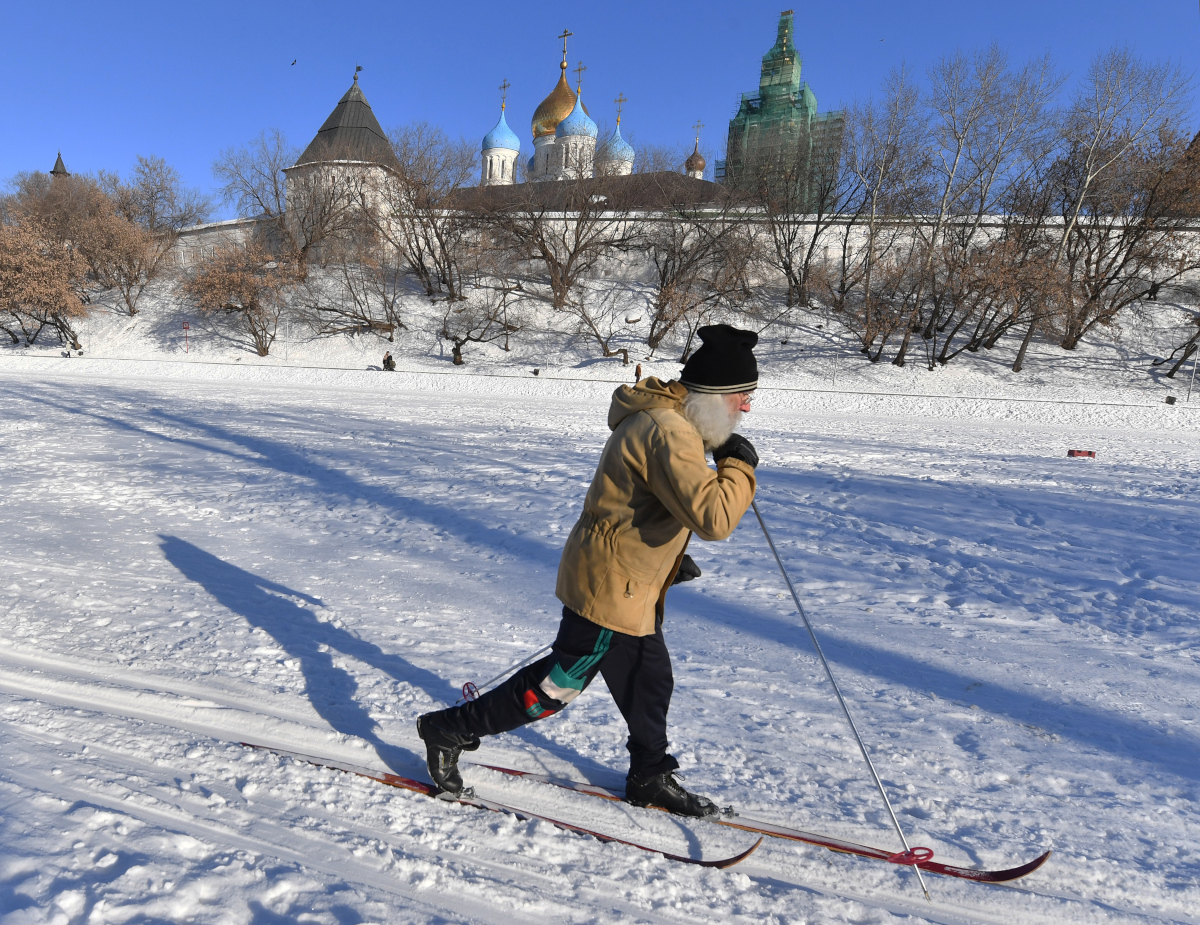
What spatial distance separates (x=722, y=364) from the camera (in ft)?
6.93

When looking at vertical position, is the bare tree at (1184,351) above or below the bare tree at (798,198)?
below

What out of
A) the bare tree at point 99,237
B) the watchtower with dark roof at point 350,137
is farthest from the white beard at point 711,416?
the bare tree at point 99,237

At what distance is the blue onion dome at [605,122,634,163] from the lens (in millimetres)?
34847

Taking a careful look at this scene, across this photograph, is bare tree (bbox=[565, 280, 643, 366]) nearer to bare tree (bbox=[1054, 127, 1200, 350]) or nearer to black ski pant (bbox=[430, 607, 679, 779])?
bare tree (bbox=[1054, 127, 1200, 350])

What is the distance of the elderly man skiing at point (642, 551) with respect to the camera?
2078mm

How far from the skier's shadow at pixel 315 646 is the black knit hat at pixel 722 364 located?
6.46ft

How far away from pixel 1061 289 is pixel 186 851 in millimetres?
27099

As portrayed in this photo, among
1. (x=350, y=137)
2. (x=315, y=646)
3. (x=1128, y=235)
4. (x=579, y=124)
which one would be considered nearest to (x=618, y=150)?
(x=579, y=124)

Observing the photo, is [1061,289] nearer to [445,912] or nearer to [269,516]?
[269,516]

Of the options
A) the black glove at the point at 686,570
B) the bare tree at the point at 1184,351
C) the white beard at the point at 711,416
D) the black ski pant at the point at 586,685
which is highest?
the bare tree at the point at 1184,351

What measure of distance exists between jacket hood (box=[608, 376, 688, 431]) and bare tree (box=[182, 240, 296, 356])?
31288 millimetres

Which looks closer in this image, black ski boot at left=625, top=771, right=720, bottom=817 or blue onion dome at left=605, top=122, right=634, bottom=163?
black ski boot at left=625, top=771, right=720, bottom=817

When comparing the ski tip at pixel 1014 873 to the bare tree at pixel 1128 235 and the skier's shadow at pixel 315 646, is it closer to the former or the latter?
the skier's shadow at pixel 315 646

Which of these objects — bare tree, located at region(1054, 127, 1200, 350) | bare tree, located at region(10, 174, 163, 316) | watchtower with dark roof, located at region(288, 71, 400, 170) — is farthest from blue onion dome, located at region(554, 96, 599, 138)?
bare tree, located at region(1054, 127, 1200, 350)
